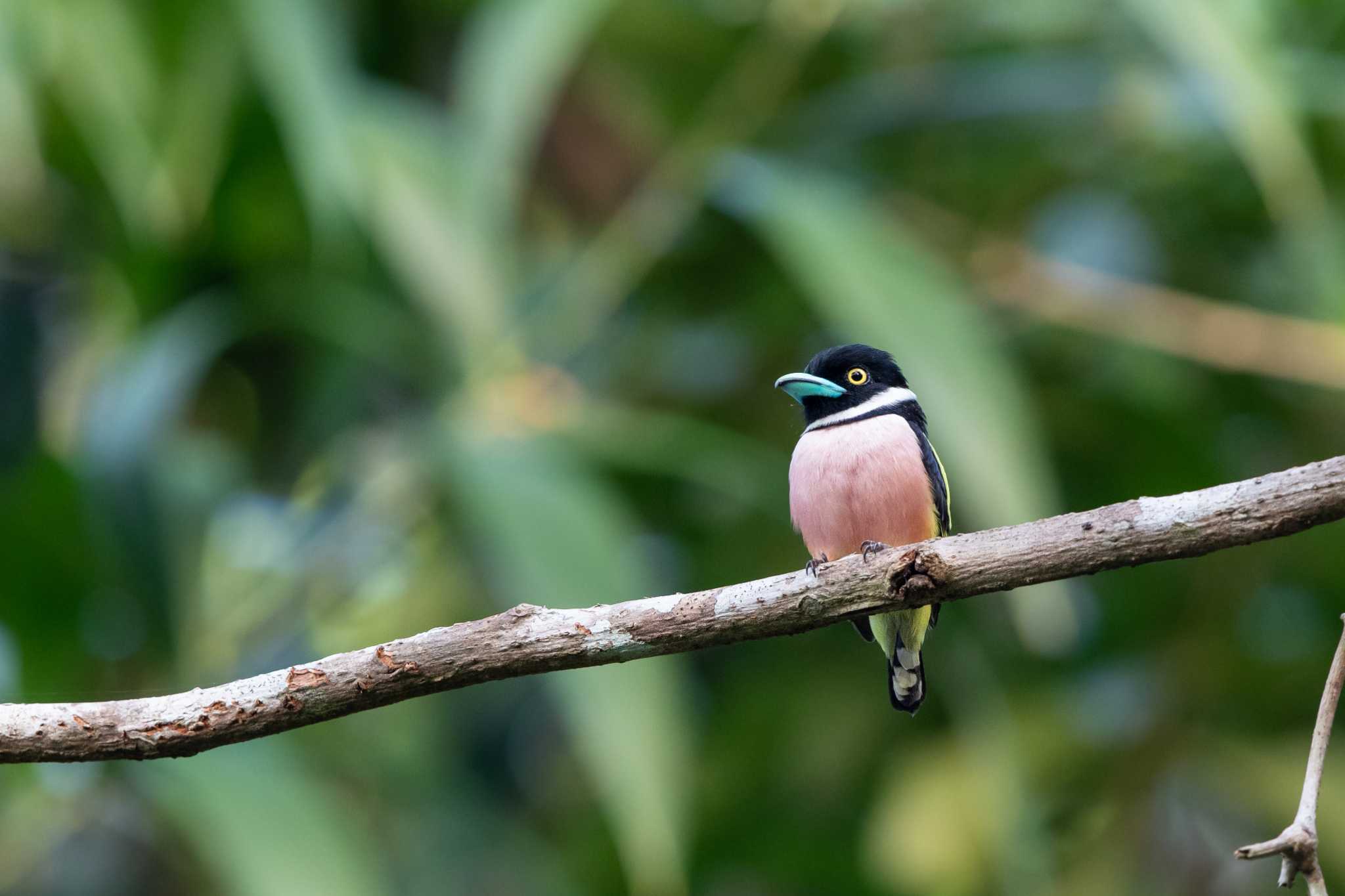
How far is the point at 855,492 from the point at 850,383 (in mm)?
355

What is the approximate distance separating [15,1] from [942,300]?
488 centimetres

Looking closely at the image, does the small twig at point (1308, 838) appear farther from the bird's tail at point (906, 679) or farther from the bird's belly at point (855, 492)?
the bird's belly at point (855, 492)

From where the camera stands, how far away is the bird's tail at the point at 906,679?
9.21ft

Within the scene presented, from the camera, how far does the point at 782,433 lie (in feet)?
27.1

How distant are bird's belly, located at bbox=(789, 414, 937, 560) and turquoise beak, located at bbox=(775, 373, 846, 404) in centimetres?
10

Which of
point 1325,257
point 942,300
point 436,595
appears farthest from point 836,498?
point 436,595

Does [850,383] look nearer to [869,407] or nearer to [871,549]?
[869,407]

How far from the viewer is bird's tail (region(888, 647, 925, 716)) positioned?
9.21ft

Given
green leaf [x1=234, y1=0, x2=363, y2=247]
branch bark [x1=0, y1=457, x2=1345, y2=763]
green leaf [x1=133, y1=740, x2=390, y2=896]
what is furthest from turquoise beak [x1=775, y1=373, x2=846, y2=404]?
green leaf [x1=234, y1=0, x2=363, y2=247]

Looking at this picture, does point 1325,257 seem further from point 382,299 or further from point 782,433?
point 382,299

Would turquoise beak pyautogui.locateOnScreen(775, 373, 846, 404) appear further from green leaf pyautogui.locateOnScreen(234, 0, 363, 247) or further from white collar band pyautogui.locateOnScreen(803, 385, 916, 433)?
green leaf pyautogui.locateOnScreen(234, 0, 363, 247)

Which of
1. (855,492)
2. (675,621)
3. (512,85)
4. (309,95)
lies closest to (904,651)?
(855,492)

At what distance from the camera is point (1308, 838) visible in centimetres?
181

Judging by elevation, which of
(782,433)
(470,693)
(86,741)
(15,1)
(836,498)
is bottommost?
(86,741)
